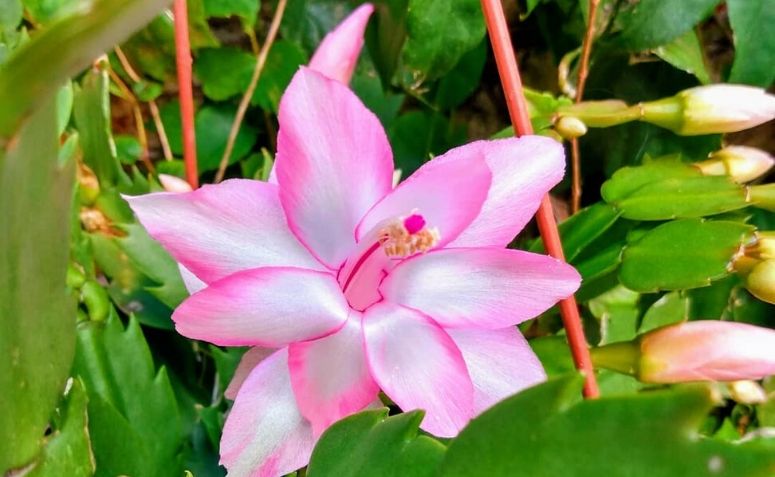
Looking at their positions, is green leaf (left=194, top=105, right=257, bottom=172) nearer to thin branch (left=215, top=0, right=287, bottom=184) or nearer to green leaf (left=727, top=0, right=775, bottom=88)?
thin branch (left=215, top=0, right=287, bottom=184)

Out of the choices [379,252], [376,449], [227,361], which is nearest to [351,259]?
[379,252]

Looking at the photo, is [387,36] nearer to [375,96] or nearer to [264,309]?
[375,96]

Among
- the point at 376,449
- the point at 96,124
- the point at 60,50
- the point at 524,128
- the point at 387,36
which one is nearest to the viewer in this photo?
the point at 60,50

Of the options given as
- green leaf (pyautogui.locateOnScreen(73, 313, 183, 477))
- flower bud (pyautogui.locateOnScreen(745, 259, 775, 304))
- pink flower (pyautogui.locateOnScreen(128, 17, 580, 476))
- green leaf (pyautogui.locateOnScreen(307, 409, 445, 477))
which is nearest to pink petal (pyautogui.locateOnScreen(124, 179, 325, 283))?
pink flower (pyautogui.locateOnScreen(128, 17, 580, 476))

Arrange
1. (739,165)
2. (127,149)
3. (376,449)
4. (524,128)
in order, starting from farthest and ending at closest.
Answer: (127,149) → (739,165) → (524,128) → (376,449)

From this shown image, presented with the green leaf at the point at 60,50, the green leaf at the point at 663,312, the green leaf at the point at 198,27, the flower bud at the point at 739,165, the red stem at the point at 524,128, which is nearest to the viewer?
the green leaf at the point at 60,50

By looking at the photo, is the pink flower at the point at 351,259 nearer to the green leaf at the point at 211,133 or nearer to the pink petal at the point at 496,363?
the pink petal at the point at 496,363

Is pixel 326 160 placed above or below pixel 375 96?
above

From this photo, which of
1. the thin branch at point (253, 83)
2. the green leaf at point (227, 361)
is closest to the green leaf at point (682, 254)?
the green leaf at point (227, 361)
